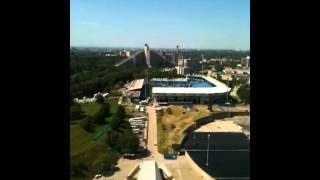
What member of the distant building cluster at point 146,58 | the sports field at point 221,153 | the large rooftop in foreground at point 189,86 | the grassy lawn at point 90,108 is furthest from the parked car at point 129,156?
the distant building cluster at point 146,58

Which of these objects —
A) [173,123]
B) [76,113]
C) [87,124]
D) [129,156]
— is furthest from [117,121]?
[129,156]

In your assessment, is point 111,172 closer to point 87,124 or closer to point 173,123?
point 87,124

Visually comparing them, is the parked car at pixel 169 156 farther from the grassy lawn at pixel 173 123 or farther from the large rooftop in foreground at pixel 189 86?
the large rooftop in foreground at pixel 189 86

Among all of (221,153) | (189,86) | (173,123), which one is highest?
(189,86)

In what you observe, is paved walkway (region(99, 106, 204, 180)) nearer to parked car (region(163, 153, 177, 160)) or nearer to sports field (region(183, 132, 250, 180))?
parked car (region(163, 153, 177, 160))

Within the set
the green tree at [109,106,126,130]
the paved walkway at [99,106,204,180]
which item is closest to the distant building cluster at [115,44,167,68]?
the green tree at [109,106,126,130]
